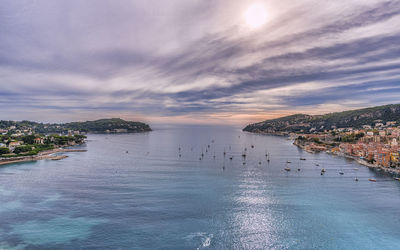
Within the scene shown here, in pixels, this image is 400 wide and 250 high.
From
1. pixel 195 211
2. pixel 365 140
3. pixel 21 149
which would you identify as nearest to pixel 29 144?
pixel 21 149

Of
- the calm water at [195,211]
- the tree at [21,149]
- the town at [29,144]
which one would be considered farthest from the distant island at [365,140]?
the tree at [21,149]

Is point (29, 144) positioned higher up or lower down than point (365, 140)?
higher up

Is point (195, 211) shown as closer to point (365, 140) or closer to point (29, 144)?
point (29, 144)

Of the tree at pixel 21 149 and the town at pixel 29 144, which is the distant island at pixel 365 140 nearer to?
the town at pixel 29 144

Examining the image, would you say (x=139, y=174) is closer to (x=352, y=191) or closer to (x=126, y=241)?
A: (x=126, y=241)

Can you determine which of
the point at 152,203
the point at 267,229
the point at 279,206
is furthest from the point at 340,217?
the point at 152,203

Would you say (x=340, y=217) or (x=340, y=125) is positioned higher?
(x=340, y=125)

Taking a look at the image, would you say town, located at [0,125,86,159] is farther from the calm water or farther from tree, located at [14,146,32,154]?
the calm water

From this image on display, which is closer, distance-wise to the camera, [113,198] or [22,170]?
[113,198]
